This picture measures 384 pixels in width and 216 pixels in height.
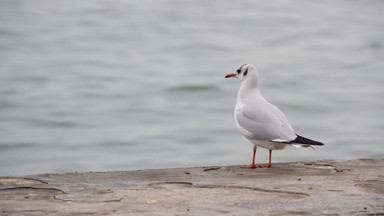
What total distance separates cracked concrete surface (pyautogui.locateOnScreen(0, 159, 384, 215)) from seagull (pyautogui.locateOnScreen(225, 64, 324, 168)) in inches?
8.9

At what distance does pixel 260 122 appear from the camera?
5656 millimetres

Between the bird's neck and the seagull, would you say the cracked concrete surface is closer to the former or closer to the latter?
the seagull

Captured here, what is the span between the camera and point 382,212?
4012 mm

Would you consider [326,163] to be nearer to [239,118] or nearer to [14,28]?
[239,118]

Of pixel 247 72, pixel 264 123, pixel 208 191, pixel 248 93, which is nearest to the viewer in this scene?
pixel 208 191

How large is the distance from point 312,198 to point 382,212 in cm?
51

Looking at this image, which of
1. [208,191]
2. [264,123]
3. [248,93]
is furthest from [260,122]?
[208,191]

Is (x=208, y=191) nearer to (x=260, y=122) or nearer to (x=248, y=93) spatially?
(x=260, y=122)

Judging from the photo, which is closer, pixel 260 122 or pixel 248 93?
pixel 260 122

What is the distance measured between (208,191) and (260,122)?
123cm

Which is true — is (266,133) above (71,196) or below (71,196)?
above

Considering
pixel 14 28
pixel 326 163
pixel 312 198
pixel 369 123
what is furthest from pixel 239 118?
pixel 14 28

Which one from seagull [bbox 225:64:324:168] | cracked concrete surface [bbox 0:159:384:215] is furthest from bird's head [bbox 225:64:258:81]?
cracked concrete surface [bbox 0:159:384:215]

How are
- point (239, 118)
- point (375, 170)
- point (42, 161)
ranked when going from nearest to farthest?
1. point (375, 170)
2. point (239, 118)
3. point (42, 161)
